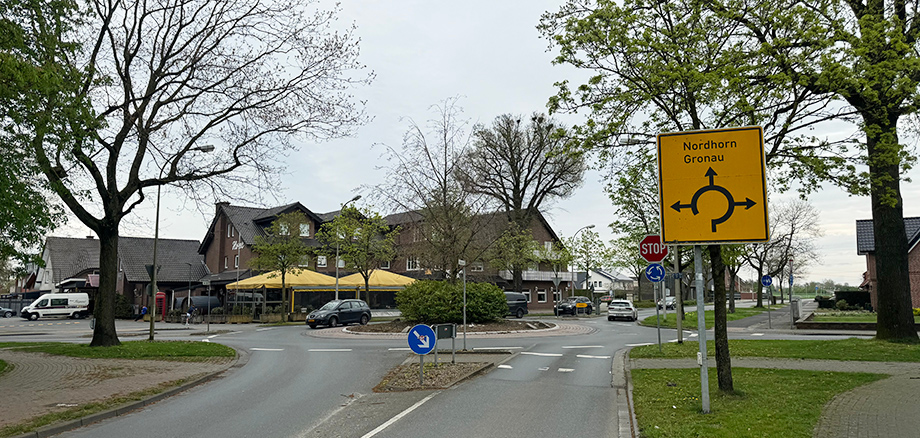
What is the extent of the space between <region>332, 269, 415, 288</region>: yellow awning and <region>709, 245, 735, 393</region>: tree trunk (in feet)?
112

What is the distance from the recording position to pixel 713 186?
8.29m

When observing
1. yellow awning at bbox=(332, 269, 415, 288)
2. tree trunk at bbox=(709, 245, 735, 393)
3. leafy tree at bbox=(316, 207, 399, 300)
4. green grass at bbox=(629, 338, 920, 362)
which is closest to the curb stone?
tree trunk at bbox=(709, 245, 735, 393)

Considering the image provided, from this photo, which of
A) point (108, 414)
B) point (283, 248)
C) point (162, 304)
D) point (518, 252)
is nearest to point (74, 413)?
point (108, 414)

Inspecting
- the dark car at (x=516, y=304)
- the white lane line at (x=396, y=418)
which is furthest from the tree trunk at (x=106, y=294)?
the dark car at (x=516, y=304)

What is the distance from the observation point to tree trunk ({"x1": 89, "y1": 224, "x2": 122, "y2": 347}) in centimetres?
1939

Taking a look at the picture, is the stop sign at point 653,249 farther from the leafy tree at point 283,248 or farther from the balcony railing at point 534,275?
the balcony railing at point 534,275

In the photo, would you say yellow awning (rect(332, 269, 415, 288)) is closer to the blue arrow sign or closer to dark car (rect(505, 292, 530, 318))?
dark car (rect(505, 292, 530, 318))

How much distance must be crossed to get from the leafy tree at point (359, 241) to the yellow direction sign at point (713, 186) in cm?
3164

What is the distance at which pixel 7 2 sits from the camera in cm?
1125

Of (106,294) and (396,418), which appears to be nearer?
(396,418)

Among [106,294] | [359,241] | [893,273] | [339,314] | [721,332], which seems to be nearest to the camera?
[721,332]

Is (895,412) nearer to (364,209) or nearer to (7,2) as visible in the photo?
(7,2)

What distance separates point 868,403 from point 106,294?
1975 centimetres

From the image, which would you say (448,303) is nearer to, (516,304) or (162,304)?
(516,304)
